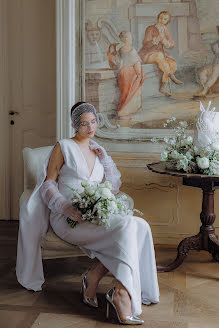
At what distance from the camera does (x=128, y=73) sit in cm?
434

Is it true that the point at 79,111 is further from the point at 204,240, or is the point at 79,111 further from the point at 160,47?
the point at 204,240

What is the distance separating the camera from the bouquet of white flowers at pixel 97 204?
2900 millimetres

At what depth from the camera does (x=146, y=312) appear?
302cm

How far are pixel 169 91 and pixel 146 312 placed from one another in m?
2.23

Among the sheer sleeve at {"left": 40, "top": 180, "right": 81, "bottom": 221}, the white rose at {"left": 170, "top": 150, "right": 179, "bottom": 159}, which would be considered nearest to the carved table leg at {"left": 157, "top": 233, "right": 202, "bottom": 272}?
the white rose at {"left": 170, "top": 150, "right": 179, "bottom": 159}

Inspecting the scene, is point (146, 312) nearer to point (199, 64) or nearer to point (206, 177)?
point (206, 177)

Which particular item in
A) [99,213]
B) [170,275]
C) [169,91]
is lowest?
[170,275]

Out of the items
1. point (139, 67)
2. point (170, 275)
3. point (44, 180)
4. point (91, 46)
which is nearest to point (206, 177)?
point (170, 275)

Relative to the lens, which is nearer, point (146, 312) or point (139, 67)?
point (146, 312)

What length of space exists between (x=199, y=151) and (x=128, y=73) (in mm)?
1289

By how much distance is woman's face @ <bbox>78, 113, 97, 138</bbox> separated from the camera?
131 inches

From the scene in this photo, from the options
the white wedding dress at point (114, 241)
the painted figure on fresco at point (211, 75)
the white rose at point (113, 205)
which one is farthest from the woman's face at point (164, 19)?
the white rose at point (113, 205)

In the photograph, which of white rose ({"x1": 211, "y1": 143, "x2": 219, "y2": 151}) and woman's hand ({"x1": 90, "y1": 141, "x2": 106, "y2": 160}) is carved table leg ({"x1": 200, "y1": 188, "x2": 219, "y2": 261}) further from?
woman's hand ({"x1": 90, "y1": 141, "x2": 106, "y2": 160})

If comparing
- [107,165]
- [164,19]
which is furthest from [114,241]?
[164,19]
